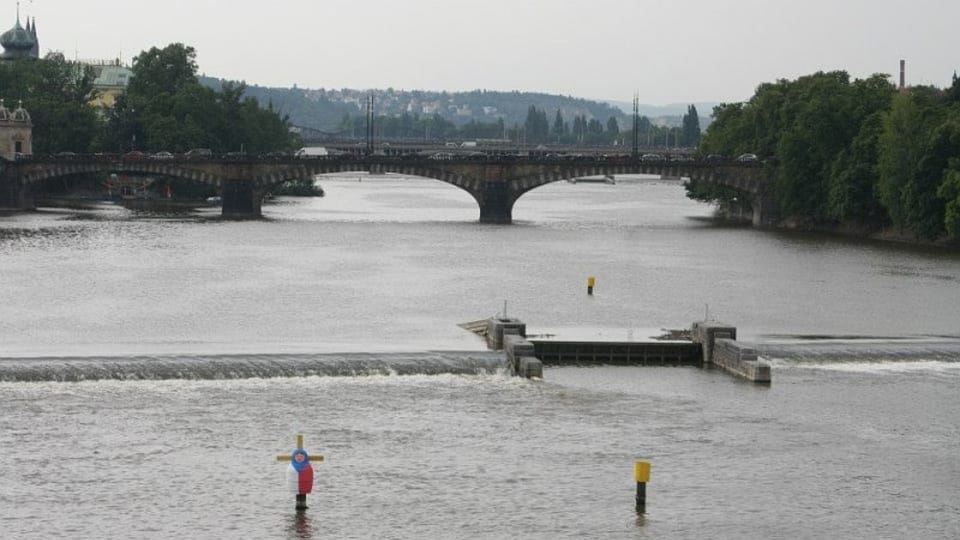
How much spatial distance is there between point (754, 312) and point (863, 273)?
22878 mm

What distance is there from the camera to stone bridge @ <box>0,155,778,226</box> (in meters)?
154

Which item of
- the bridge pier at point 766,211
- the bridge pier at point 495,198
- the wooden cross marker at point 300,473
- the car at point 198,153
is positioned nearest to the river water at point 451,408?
the wooden cross marker at point 300,473

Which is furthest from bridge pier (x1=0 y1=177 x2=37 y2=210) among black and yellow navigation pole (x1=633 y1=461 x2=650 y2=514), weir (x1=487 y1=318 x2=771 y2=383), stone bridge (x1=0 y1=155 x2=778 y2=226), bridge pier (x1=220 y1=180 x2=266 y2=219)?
black and yellow navigation pole (x1=633 y1=461 x2=650 y2=514)

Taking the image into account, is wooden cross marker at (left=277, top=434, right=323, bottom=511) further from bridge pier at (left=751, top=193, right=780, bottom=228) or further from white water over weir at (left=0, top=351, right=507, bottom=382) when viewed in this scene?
bridge pier at (left=751, top=193, right=780, bottom=228)

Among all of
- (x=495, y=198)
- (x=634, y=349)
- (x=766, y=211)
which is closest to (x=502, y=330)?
(x=634, y=349)

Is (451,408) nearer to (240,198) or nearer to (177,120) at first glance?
(240,198)

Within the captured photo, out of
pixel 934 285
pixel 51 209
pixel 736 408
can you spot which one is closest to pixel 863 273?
pixel 934 285

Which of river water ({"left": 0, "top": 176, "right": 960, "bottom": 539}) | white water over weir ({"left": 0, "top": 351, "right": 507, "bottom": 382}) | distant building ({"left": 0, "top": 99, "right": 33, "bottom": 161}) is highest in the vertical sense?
distant building ({"left": 0, "top": 99, "right": 33, "bottom": 161})

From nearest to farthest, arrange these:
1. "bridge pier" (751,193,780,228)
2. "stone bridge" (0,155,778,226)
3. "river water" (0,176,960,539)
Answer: "river water" (0,176,960,539) < "bridge pier" (751,193,780,228) < "stone bridge" (0,155,778,226)

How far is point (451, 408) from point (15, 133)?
123762mm

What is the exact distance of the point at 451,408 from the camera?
55781mm

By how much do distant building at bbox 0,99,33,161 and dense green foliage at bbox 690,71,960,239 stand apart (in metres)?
68.1

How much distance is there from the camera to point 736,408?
2259 inches

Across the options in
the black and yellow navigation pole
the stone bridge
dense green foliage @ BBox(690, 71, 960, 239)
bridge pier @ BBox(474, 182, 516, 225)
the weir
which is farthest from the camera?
bridge pier @ BBox(474, 182, 516, 225)
